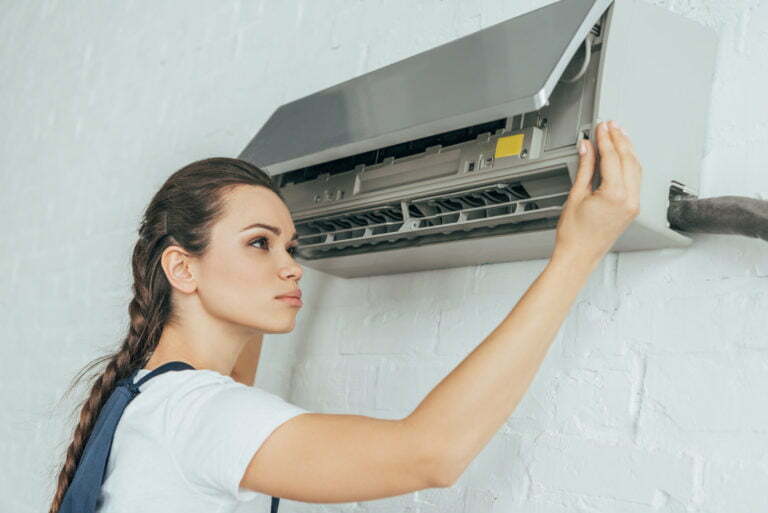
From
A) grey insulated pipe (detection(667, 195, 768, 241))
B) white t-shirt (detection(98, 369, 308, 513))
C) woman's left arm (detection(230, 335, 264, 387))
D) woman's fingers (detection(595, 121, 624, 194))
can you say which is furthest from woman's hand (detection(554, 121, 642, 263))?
woman's left arm (detection(230, 335, 264, 387))

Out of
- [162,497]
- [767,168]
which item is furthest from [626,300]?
[162,497]

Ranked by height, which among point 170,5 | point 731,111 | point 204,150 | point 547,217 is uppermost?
point 170,5

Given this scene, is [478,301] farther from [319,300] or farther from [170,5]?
[170,5]

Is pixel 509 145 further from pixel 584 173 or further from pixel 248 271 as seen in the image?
pixel 248 271

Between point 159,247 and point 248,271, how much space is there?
198mm

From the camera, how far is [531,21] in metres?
1.25

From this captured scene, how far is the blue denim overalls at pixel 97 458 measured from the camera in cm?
129

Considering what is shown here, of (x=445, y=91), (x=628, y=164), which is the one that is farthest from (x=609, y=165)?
(x=445, y=91)

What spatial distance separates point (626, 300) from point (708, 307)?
14cm

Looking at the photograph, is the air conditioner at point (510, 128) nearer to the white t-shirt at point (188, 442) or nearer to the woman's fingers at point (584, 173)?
the woman's fingers at point (584, 173)

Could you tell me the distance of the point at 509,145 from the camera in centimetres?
124

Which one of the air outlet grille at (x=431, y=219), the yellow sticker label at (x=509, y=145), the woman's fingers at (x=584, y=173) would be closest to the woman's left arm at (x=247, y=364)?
the air outlet grille at (x=431, y=219)

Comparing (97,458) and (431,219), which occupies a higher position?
(431,219)

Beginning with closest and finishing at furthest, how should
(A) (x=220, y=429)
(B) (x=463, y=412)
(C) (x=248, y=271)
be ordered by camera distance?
(B) (x=463, y=412) < (A) (x=220, y=429) < (C) (x=248, y=271)
